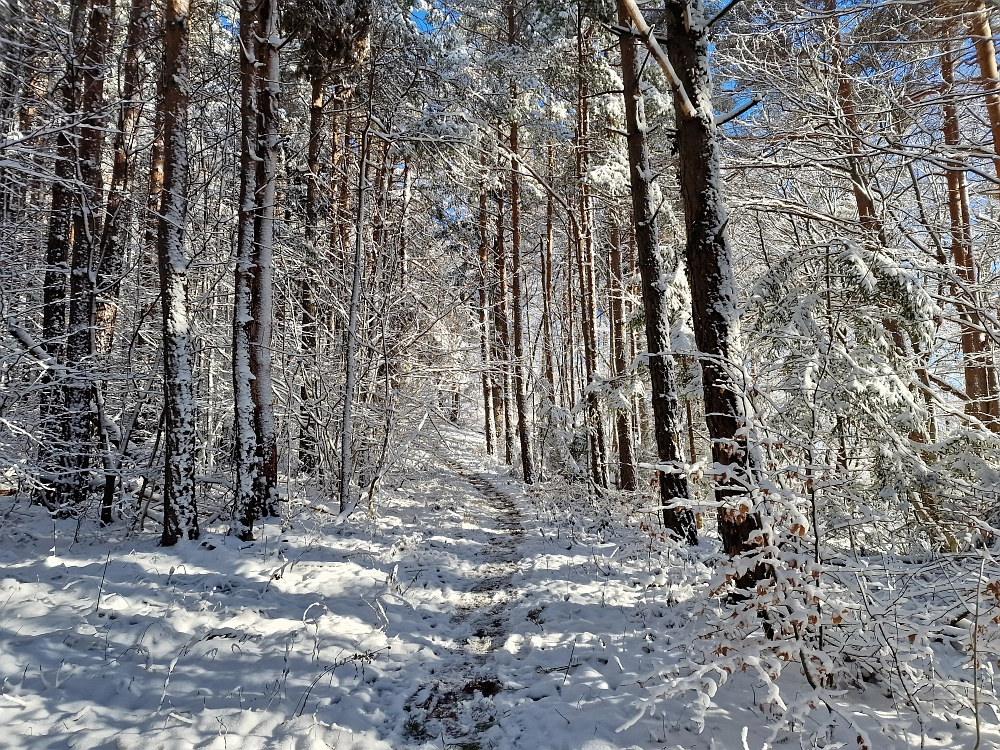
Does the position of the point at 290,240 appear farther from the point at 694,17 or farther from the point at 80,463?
the point at 694,17

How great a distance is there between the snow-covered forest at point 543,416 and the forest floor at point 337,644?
4 centimetres

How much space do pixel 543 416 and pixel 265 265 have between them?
7938 millimetres

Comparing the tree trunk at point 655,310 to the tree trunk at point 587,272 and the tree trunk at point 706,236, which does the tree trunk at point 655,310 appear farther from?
the tree trunk at point 587,272

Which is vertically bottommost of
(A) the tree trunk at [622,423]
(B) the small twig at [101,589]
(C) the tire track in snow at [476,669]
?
(C) the tire track in snow at [476,669]

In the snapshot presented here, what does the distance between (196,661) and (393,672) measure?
1.61 meters

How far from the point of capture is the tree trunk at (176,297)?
265 inches

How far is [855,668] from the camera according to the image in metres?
3.73

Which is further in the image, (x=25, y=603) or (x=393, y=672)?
(x=25, y=603)

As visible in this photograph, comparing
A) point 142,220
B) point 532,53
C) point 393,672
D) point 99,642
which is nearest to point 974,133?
point 532,53

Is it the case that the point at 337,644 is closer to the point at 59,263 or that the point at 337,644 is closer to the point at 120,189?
the point at 59,263

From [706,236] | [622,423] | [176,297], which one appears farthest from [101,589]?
[622,423]

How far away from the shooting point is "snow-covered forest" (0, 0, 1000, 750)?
3557 mm

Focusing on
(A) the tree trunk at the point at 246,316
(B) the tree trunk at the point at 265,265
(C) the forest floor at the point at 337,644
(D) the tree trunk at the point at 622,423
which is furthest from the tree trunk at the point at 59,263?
(D) the tree trunk at the point at 622,423

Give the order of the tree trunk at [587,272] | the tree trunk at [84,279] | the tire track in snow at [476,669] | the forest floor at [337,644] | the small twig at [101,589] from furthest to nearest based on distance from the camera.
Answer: the tree trunk at [587,272] < the tree trunk at [84,279] < the small twig at [101,589] < the tire track in snow at [476,669] < the forest floor at [337,644]
